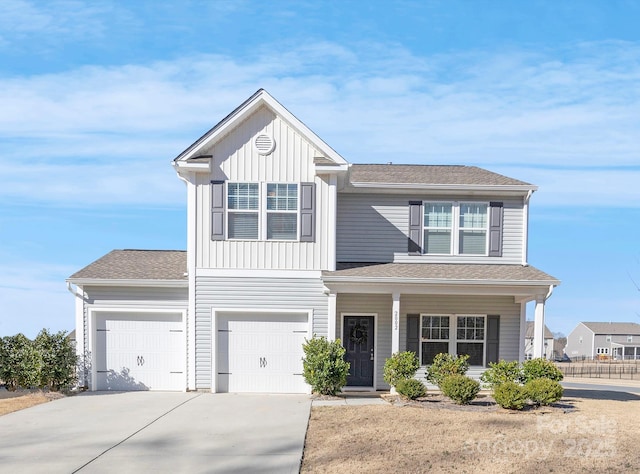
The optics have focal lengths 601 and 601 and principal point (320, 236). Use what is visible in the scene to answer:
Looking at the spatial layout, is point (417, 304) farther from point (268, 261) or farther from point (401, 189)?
point (268, 261)

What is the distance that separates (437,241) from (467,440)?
26.1 feet

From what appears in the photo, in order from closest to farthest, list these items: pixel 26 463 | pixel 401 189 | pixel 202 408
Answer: pixel 26 463, pixel 202 408, pixel 401 189

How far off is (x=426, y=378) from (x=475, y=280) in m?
2.88

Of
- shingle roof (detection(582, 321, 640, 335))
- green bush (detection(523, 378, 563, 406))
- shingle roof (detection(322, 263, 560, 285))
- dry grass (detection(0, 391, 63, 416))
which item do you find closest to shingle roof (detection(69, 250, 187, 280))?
dry grass (detection(0, 391, 63, 416))

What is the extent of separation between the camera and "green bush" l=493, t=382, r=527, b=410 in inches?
523

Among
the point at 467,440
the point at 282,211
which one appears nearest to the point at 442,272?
the point at 282,211

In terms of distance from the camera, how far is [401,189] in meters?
17.1

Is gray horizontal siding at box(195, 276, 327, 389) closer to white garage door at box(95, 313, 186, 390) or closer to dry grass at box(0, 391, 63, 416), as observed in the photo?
white garage door at box(95, 313, 186, 390)

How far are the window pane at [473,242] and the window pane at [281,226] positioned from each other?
501cm

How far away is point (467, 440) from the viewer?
10.1 metres

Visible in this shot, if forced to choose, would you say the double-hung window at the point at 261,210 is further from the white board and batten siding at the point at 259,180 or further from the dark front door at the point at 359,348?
the dark front door at the point at 359,348

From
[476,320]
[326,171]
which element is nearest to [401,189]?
[326,171]

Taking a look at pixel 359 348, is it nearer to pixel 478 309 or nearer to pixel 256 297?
pixel 256 297

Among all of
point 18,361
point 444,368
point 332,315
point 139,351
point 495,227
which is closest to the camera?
point 444,368
